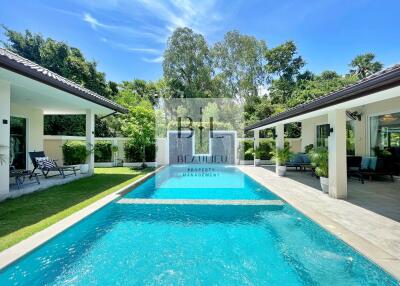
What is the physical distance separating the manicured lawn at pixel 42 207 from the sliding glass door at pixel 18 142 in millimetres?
4800

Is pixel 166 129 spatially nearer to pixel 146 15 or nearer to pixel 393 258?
pixel 146 15

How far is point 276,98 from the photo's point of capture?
32.1m

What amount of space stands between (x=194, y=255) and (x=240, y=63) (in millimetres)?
34490

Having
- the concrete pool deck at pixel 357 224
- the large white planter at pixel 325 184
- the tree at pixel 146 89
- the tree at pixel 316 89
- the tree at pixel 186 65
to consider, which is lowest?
the concrete pool deck at pixel 357 224

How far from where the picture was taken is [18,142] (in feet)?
43.4

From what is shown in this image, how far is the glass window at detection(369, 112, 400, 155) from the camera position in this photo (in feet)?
39.5

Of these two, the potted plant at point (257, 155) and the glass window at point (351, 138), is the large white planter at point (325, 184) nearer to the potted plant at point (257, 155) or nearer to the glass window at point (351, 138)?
the glass window at point (351, 138)

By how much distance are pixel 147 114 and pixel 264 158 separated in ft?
33.8

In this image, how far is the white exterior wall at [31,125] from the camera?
43.2 feet

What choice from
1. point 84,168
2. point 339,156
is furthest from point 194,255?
point 84,168

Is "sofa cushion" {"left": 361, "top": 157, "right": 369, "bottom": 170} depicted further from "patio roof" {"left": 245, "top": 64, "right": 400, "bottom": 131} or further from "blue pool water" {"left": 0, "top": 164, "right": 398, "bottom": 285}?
"blue pool water" {"left": 0, "top": 164, "right": 398, "bottom": 285}

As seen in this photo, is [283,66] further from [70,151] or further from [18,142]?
[18,142]

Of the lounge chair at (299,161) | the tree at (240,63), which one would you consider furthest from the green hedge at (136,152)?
the tree at (240,63)

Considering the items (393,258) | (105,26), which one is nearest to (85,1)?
(105,26)
